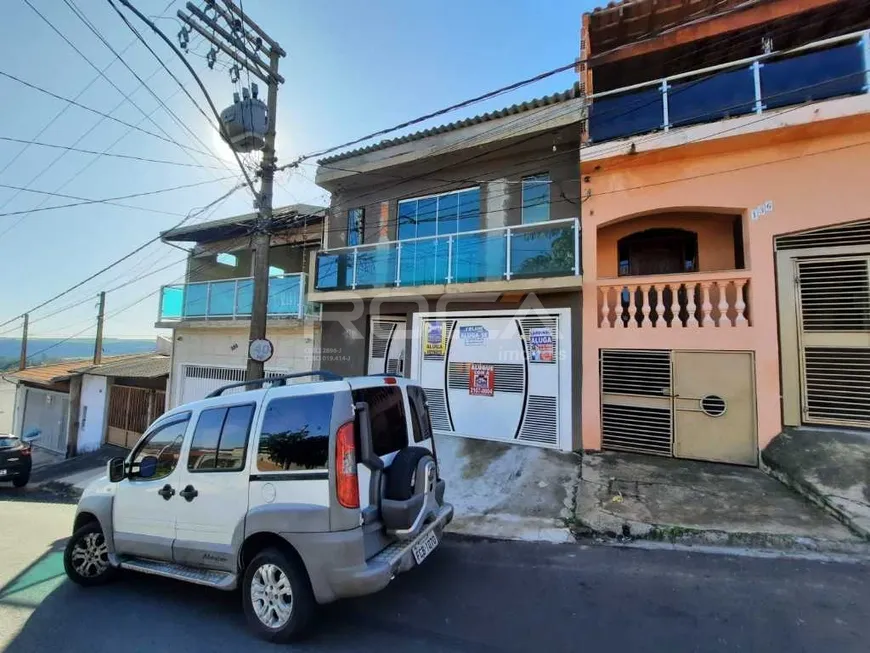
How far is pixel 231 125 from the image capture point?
781 centimetres

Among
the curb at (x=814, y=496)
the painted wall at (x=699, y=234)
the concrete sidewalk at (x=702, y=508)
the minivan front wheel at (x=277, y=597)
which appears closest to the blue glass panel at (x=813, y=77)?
the painted wall at (x=699, y=234)

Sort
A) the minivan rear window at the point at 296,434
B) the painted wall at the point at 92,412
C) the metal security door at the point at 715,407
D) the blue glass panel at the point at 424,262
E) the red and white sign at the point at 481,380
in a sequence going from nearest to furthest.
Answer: the minivan rear window at the point at 296,434 → the metal security door at the point at 715,407 → the red and white sign at the point at 481,380 → the blue glass panel at the point at 424,262 → the painted wall at the point at 92,412

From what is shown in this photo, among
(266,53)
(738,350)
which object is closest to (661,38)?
(738,350)

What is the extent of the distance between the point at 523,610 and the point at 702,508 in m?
3.11

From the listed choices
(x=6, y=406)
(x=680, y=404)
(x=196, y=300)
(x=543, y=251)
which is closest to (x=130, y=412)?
(x=196, y=300)

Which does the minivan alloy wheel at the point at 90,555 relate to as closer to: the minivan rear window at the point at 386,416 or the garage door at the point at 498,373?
the minivan rear window at the point at 386,416

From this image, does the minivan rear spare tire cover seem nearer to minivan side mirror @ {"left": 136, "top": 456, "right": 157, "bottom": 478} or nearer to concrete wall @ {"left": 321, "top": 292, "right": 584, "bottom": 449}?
minivan side mirror @ {"left": 136, "top": 456, "right": 157, "bottom": 478}

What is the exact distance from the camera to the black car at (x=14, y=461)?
35.8 feet

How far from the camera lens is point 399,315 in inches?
387

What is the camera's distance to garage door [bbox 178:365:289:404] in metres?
11.6

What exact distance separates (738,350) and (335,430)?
684cm

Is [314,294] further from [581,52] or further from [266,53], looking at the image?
[581,52]

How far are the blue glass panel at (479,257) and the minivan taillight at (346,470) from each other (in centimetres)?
577

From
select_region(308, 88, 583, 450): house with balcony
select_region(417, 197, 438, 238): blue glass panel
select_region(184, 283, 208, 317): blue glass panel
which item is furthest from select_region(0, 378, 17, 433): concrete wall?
select_region(417, 197, 438, 238): blue glass panel
